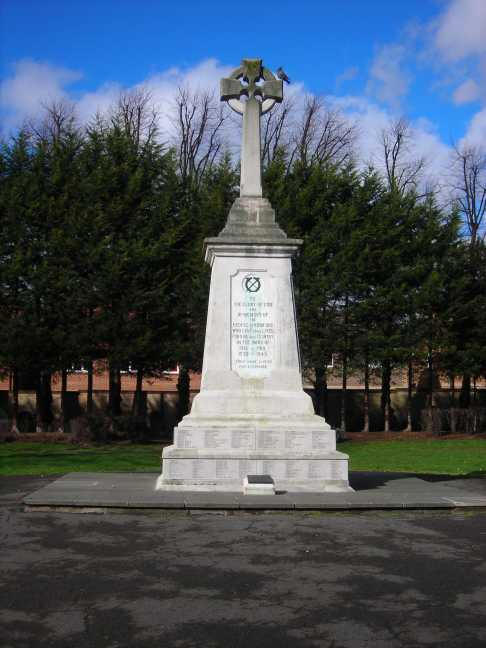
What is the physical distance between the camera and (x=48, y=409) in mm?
32438

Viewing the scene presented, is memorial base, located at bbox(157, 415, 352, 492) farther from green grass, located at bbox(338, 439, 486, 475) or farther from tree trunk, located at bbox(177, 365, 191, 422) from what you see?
tree trunk, located at bbox(177, 365, 191, 422)

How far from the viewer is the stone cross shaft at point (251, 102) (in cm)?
1395

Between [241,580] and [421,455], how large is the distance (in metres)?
17.7

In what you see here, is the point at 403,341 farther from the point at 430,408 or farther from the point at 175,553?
the point at 175,553

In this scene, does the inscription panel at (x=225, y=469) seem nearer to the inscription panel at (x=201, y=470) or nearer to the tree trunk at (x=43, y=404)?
the inscription panel at (x=201, y=470)

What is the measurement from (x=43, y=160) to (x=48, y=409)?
10426 millimetres

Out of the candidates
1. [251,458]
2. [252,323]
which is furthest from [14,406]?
[251,458]

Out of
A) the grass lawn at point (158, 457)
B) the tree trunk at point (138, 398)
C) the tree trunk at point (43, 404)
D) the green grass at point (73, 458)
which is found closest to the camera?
the green grass at point (73, 458)

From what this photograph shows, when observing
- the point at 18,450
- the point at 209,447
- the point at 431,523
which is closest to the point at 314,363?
the point at 18,450

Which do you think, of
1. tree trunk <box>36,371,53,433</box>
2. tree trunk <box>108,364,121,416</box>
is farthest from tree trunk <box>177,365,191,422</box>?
tree trunk <box>36,371,53,433</box>

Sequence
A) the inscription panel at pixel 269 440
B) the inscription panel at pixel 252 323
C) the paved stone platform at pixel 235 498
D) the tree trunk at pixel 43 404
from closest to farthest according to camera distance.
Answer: the paved stone platform at pixel 235 498, the inscription panel at pixel 269 440, the inscription panel at pixel 252 323, the tree trunk at pixel 43 404

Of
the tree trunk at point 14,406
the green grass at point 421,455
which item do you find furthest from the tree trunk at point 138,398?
the green grass at point 421,455

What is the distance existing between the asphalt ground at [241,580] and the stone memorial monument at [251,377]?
173 cm

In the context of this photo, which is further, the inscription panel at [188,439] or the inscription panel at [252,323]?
the inscription panel at [252,323]
